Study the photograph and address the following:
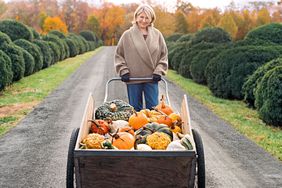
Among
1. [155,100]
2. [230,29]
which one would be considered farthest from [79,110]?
[230,29]

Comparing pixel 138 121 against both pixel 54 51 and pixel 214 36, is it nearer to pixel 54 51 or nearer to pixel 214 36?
pixel 214 36

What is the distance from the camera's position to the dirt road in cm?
566

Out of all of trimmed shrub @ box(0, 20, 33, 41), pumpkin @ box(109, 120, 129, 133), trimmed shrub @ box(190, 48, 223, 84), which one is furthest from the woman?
trimmed shrub @ box(0, 20, 33, 41)

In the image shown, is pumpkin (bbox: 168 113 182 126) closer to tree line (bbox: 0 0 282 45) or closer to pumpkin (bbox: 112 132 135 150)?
pumpkin (bbox: 112 132 135 150)

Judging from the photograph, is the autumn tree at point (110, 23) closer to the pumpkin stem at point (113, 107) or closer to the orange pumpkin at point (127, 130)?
the pumpkin stem at point (113, 107)

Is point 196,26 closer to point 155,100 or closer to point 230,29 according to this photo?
point 230,29

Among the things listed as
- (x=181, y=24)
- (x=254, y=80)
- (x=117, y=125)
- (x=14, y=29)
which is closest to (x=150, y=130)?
(x=117, y=125)

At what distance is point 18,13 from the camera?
6850 centimetres

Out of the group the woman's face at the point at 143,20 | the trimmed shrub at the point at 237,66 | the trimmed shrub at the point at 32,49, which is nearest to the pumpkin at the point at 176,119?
the woman's face at the point at 143,20

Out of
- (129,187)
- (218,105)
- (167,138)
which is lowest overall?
(218,105)

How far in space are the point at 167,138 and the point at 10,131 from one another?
5171mm

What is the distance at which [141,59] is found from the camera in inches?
244

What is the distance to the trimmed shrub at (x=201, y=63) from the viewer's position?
1600cm

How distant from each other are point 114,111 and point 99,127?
25.8 inches
